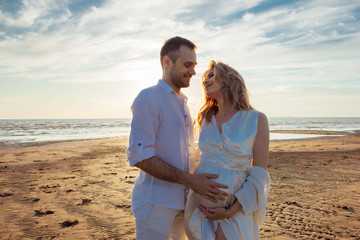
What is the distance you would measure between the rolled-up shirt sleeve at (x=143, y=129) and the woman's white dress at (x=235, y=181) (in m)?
0.52

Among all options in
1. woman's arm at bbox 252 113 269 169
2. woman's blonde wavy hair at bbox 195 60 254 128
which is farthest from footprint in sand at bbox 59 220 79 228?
woman's arm at bbox 252 113 269 169

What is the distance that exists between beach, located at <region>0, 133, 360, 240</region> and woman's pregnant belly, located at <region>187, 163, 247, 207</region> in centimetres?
291

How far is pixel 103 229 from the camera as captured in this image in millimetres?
5090

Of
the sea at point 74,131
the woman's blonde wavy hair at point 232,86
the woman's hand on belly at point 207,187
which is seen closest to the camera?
the woman's hand on belly at point 207,187

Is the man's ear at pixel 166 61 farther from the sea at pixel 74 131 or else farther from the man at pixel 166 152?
the sea at pixel 74 131

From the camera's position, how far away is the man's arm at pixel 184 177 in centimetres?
Answer: 220

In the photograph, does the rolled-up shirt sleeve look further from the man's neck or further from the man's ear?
the man's ear

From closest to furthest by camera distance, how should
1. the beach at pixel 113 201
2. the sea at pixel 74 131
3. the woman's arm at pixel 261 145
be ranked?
the woman's arm at pixel 261 145 → the beach at pixel 113 201 → the sea at pixel 74 131

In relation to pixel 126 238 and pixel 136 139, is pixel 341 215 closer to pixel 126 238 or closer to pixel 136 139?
pixel 126 238

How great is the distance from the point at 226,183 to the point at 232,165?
161mm

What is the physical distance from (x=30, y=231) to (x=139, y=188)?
3790 millimetres

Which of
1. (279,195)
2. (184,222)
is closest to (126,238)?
(184,222)

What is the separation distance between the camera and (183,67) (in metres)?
2.57

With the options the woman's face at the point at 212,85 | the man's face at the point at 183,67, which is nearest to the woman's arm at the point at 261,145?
the woman's face at the point at 212,85
